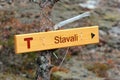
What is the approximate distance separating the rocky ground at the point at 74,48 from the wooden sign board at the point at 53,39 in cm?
270

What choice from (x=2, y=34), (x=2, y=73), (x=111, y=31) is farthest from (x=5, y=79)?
(x=111, y=31)

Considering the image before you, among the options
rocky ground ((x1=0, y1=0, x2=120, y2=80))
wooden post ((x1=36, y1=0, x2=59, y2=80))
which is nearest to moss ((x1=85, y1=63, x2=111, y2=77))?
rocky ground ((x1=0, y1=0, x2=120, y2=80))

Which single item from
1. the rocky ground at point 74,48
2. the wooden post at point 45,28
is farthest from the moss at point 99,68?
the wooden post at point 45,28

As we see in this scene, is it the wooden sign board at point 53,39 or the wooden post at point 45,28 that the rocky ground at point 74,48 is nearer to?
the wooden post at point 45,28

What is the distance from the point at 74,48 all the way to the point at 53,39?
4.58 meters

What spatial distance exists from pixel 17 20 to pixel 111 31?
9.26ft

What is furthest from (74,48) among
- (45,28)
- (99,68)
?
(45,28)

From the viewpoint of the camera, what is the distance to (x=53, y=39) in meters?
6.31

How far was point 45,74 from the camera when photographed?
6801mm

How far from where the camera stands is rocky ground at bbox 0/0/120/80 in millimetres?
9625

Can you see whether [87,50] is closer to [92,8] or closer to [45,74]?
[92,8]

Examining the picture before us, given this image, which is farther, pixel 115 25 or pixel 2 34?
pixel 115 25

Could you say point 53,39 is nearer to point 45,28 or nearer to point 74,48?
point 45,28

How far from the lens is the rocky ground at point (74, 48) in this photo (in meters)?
9.62
